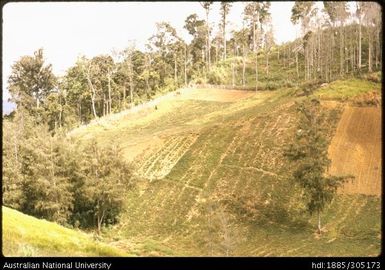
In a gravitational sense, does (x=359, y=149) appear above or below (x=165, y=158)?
above

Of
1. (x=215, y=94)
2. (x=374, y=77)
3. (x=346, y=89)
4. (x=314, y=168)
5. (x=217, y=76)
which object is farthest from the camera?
(x=217, y=76)

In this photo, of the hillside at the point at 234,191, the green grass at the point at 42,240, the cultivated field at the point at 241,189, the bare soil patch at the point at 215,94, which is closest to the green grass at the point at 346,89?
the hillside at the point at 234,191

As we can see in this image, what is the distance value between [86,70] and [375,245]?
60.0 meters

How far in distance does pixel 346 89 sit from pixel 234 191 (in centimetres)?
1868

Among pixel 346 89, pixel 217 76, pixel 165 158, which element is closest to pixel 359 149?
pixel 346 89

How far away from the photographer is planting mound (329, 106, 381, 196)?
36.2 m

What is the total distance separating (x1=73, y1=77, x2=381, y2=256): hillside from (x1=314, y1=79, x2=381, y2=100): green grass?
0.21 m

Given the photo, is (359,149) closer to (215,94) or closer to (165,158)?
(165,158)

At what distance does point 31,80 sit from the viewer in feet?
243

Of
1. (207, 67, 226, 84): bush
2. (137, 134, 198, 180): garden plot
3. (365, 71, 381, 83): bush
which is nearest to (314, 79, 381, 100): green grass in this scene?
(365, 71, 381, 83): bush

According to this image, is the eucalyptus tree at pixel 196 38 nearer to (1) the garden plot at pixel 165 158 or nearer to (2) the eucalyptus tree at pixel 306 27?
(2) the eucalyptus tree at pixel 306 27

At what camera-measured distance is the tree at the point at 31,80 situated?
7000cm

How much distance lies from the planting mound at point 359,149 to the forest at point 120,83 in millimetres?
6003
